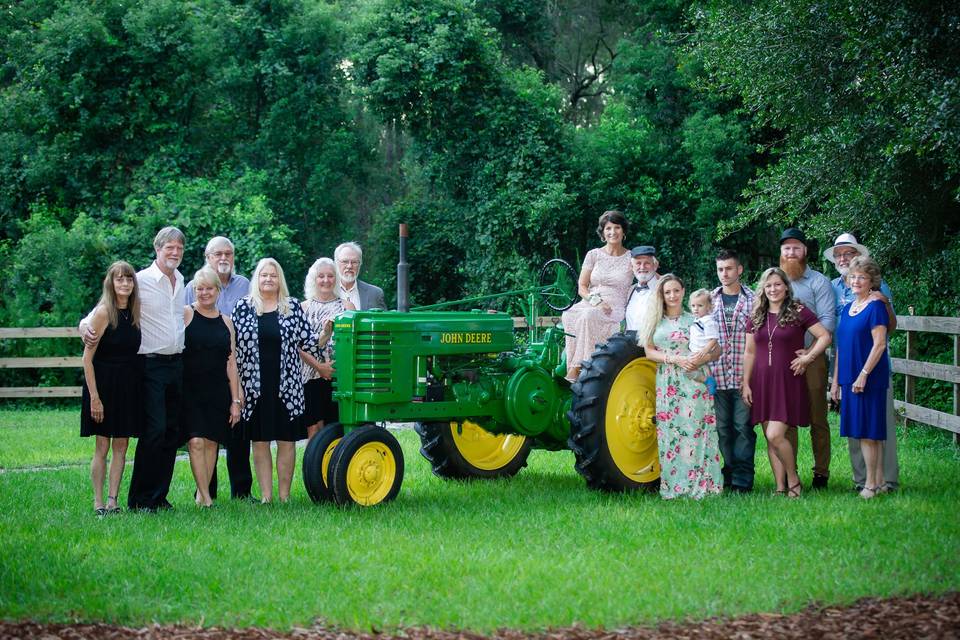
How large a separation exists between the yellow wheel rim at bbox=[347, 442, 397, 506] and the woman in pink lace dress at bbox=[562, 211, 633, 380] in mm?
1679

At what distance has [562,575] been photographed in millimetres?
5113

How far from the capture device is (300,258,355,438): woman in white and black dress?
7.54 metres

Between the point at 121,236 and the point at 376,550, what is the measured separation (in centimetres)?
1436

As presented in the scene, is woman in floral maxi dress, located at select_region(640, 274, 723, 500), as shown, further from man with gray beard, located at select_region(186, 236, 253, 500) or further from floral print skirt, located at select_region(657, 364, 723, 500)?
man with gray beard, located at select_region(186, 236, 253, 500)

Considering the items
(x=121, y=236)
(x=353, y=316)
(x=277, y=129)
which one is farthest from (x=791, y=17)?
(x=277, y=129)

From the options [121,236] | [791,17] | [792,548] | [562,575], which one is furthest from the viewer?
[121,236]

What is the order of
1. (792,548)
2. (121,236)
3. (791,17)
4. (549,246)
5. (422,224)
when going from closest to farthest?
(792,548) → (791,17) → (121,236) → (549,246) → (422,224)

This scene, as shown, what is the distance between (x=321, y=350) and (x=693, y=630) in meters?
3.91

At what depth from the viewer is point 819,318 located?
7.66 meters

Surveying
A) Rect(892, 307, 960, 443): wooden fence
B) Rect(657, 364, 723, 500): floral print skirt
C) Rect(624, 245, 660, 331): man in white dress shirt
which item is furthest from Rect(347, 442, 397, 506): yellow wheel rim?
Rect(892, 307, 960, 443): wooden fence

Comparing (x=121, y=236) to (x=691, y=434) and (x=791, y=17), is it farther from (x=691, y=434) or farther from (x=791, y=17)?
(x=691, y=434)

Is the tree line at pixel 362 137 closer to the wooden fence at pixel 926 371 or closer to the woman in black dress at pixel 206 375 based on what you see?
the wooden fence at pixel 926 371

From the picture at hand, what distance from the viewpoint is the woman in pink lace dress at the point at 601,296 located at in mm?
8055

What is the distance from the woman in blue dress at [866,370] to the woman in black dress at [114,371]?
15.4 ft
